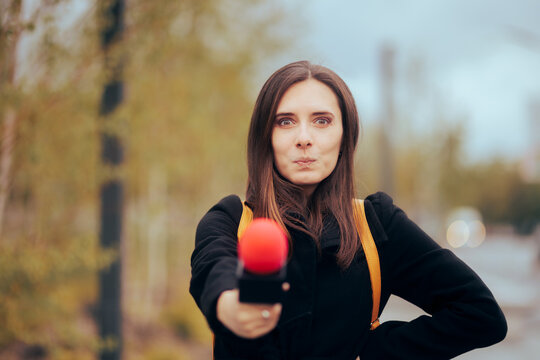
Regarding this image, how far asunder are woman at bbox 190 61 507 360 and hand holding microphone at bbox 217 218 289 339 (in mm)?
227

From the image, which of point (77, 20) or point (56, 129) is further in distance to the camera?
point (56, 129)

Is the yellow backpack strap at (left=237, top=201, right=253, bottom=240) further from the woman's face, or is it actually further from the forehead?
the forehead

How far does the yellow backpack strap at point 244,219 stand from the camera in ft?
4.51

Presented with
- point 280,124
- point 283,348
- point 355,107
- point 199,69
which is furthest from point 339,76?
point 199,69

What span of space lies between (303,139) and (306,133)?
2cm

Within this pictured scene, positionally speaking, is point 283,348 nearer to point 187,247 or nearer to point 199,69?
point 199,69

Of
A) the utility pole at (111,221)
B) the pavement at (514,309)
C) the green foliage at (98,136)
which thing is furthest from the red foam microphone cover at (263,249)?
the pavement at (514,309)

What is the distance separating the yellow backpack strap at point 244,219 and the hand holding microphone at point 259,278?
336mm

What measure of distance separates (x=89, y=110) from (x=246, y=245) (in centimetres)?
373

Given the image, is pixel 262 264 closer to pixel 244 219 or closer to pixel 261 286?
pixel 261 286

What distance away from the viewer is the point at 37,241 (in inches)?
170

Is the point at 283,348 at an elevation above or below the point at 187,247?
above

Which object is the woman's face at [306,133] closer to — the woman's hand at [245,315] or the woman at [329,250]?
the woman at [329,250]

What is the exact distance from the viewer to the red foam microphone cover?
92 centimetres
